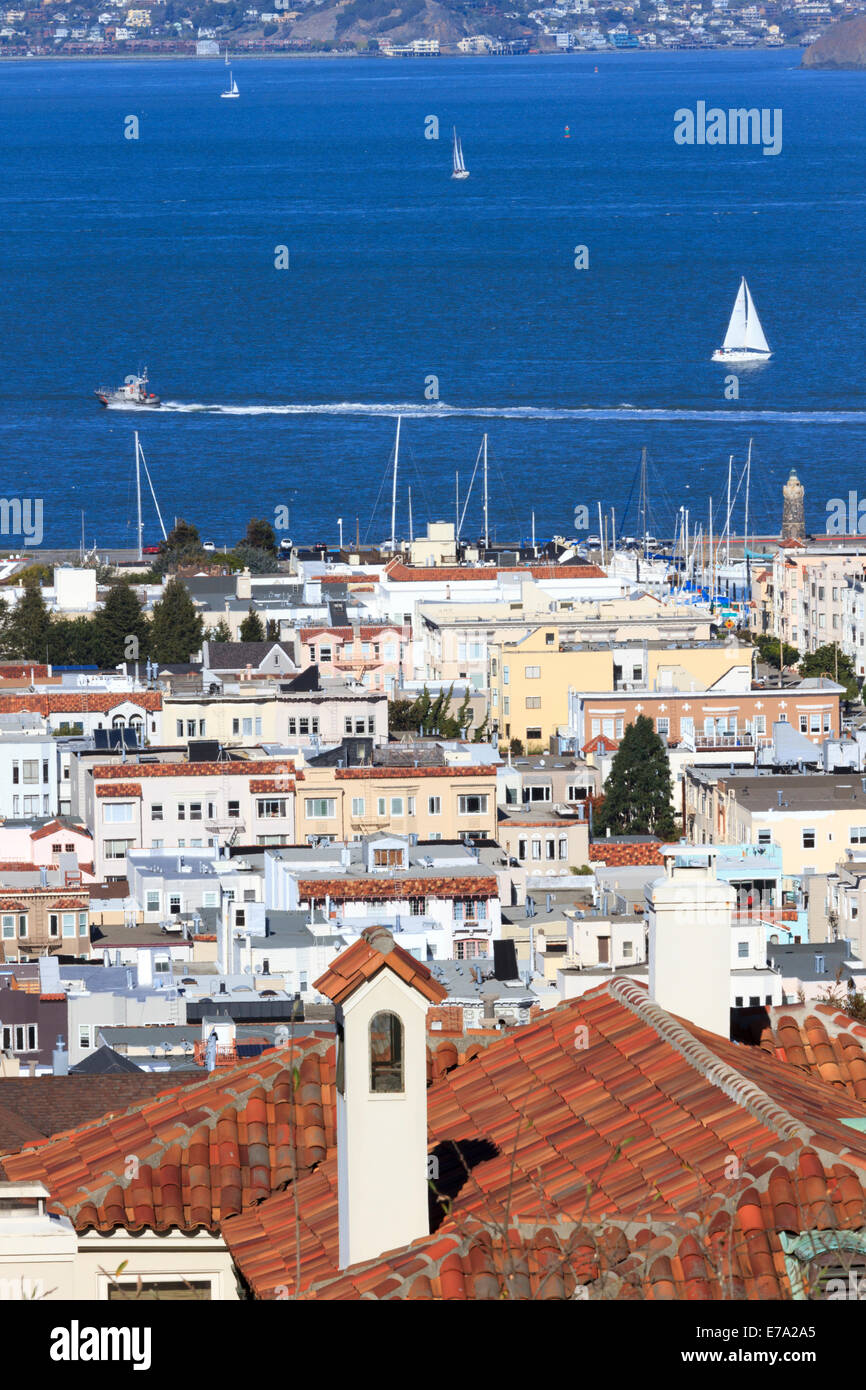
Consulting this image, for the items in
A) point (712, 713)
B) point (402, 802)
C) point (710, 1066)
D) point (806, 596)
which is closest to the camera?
point (710, 1066)

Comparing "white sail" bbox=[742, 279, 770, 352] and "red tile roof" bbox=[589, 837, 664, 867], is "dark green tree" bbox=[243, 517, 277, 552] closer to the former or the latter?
"red tile roof" bbox=[589, 837, 664, 867]

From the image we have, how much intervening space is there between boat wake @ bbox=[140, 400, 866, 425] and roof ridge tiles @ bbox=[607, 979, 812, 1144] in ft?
350

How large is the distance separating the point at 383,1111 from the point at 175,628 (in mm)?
52267

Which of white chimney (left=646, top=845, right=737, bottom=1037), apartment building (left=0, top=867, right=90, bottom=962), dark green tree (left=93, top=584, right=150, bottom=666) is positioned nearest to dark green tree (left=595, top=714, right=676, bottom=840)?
apartment building (left=0, top=867, right=90, bottom=962)

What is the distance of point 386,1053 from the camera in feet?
20.5

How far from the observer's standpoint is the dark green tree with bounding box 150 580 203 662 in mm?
57250

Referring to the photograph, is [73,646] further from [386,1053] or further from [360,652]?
[386,1053]

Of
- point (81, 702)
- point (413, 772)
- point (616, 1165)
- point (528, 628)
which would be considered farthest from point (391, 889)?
point (616, 1165)

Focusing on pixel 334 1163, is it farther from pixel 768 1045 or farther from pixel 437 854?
pixel 437 854

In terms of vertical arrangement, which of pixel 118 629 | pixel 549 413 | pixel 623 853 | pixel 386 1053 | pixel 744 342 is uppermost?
pixel 386 1053

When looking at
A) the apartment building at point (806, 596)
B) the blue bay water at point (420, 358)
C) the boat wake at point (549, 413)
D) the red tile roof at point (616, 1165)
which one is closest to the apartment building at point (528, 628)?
the apartment building at point (806, 596)

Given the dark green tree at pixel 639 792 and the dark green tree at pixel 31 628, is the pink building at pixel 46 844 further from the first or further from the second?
the dark green tree at pixel 31 628

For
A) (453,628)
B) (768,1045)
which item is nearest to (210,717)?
(453,628)

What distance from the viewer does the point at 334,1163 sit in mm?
7094
